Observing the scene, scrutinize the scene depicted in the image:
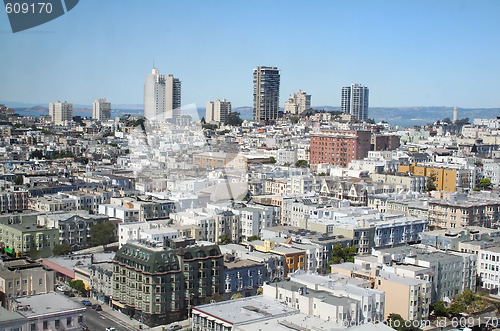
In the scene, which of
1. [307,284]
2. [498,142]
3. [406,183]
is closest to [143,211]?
[307,284]

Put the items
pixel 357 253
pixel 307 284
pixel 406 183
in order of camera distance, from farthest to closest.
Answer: pixel 406 183 → pixel 357 253 → pixel 307 284

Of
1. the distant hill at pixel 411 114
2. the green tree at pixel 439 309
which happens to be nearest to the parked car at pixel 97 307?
the green tree at pixel 439 309

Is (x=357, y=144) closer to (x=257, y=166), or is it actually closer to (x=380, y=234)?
(x=257, y=166)

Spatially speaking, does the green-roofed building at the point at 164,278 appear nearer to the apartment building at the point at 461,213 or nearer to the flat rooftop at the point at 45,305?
the flat rooftop at the point at 45,305

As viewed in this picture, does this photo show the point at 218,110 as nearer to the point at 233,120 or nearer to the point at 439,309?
the point at 233,120

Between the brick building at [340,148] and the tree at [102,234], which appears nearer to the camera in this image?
the tree at [102,234]

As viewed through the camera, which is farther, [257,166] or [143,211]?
[257,166]

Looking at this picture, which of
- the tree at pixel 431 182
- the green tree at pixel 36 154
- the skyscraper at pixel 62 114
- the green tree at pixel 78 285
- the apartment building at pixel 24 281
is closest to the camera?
the apartment building at pixel 24 281

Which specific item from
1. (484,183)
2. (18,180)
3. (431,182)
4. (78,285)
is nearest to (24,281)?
(78,285)
